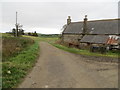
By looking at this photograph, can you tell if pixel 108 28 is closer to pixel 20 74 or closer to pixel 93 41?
pixel 93 41

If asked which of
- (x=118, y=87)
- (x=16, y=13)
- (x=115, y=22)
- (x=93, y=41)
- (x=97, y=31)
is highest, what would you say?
(x=16, y=13)

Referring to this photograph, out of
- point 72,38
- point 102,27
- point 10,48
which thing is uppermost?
point 102,27

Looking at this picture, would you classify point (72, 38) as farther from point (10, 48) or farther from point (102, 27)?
point (10, 48)

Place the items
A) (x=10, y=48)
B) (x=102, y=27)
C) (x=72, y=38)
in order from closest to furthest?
1. (x=10, y=48)
2. (x=102, y=27)
3. (x=72, y=38)

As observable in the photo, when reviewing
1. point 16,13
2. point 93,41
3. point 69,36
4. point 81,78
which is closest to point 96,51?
point 93,41

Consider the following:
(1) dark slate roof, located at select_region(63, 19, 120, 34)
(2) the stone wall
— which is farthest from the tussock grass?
(1) dark slate roof, located at select_region(63, 19, 120, 34)

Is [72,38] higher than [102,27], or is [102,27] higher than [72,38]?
[102,27]

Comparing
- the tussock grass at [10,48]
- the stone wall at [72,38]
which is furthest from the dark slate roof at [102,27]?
the tussock grass at [10,48]

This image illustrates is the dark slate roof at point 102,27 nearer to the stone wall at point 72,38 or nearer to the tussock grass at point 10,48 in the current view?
the stone wall at point 72,38

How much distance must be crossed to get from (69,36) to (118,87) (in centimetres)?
3318

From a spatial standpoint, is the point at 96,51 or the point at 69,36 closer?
the point at 96,51

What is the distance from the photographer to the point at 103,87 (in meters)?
6.42

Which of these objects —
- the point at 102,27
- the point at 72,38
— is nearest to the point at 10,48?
the point at 102,27

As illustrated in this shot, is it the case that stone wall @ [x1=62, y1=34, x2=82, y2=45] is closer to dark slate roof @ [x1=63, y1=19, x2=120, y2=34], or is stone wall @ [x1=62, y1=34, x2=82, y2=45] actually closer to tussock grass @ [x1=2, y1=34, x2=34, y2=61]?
dark slate roof @ [x1=63, y1=19, x2=120, y2=34]
